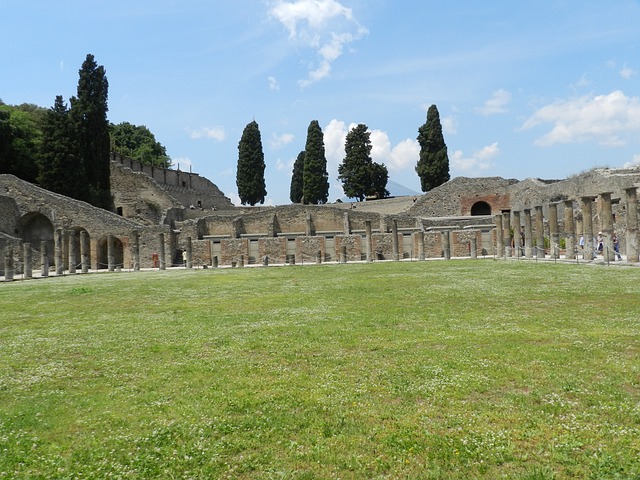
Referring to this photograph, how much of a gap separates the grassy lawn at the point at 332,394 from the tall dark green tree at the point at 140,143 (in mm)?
66361

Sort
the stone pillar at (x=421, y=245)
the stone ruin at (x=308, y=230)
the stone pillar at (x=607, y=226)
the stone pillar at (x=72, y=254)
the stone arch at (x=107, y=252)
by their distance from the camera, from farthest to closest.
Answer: the stone arch at (x=107, y=252) < the stone pillar at (x=421, y=245) < the stone pillar at (x=72, y=254) < the stone ruin at (x=308, y=230) < the stone pillar at (x=607, y=226)

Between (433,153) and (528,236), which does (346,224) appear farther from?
(433,153)

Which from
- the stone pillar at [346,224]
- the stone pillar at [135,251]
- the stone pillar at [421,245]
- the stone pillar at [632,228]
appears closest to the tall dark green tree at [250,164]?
the stone pillar at [346,224]

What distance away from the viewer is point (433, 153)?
58531 mm

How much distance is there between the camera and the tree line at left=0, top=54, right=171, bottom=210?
146 ft

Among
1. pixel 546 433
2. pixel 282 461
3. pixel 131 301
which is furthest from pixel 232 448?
pixel 131 301

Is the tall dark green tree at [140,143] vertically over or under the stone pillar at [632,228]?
over

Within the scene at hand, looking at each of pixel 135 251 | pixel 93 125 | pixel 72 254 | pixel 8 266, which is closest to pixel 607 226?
pixel 135 251

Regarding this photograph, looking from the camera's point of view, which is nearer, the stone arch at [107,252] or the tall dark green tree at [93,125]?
the stone arch at [107,252]

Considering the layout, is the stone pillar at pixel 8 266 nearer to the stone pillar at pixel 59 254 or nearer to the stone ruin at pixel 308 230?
the stone ruin at pixel 308 230

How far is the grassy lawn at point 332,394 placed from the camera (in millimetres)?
4156

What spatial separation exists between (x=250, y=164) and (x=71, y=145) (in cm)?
2335

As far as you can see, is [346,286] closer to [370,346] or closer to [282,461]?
[370,346]

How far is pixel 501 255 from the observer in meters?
32.5
